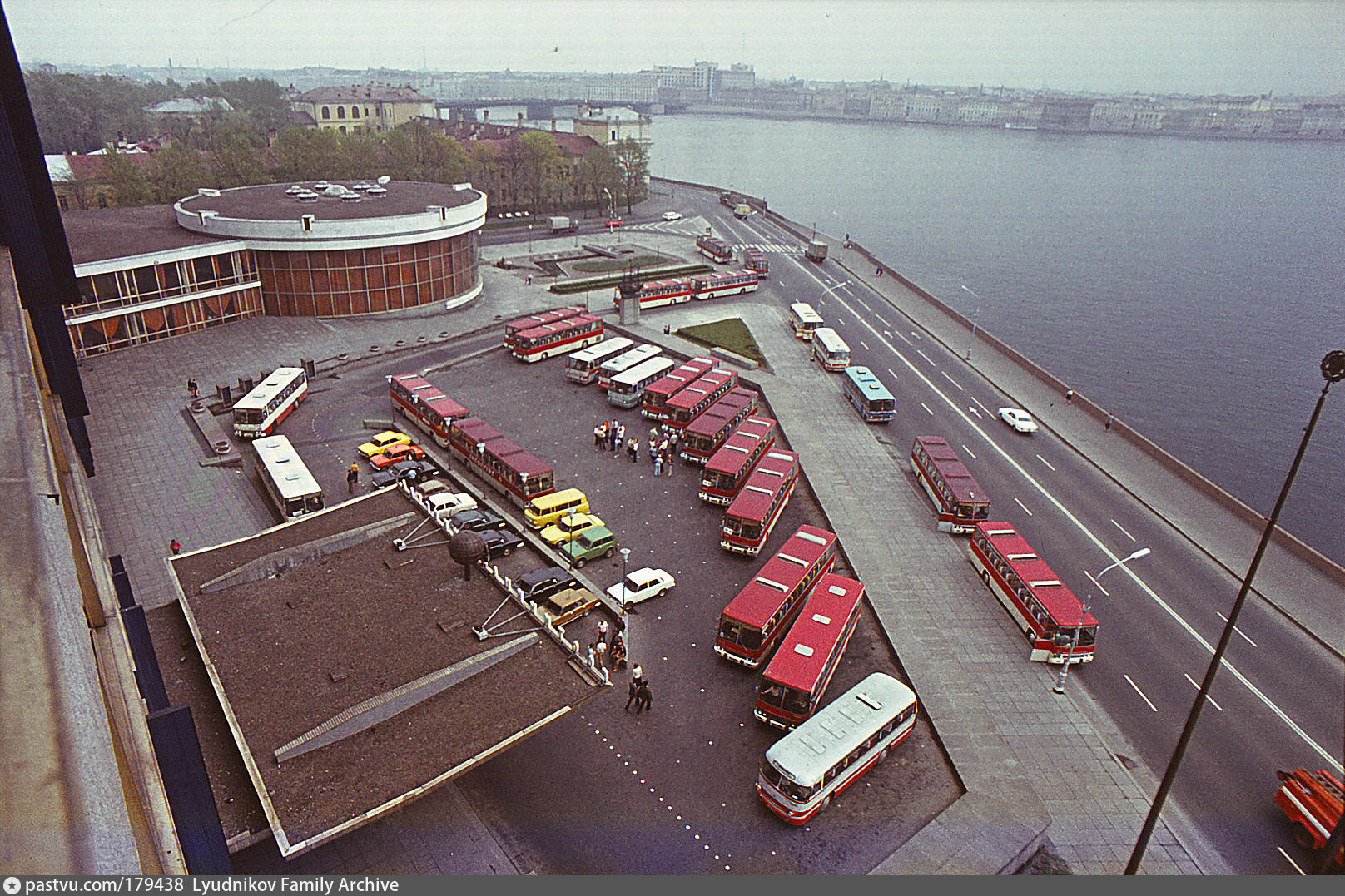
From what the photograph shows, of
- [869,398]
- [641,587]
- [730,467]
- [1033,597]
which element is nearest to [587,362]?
[730,467]

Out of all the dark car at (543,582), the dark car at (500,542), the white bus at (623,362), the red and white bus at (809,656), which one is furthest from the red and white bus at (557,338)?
the red and white bus at (809,656)

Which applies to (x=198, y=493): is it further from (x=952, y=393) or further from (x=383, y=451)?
(x=952, y=393)

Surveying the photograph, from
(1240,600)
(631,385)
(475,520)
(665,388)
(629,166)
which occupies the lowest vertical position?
(475,520)

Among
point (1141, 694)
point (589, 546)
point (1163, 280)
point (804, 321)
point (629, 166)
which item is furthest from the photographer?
point (629, 166)

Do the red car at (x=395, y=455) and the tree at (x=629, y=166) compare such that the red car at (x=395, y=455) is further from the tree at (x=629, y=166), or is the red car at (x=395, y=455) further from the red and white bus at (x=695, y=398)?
the tree at (x=629, y=166)

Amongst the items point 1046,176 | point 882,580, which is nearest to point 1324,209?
point 1046,176

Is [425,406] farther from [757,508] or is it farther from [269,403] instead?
[757,508]

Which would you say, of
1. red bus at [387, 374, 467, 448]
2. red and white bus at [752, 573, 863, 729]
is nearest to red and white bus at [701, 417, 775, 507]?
red and white bus at [752, 573, 863, 729]
